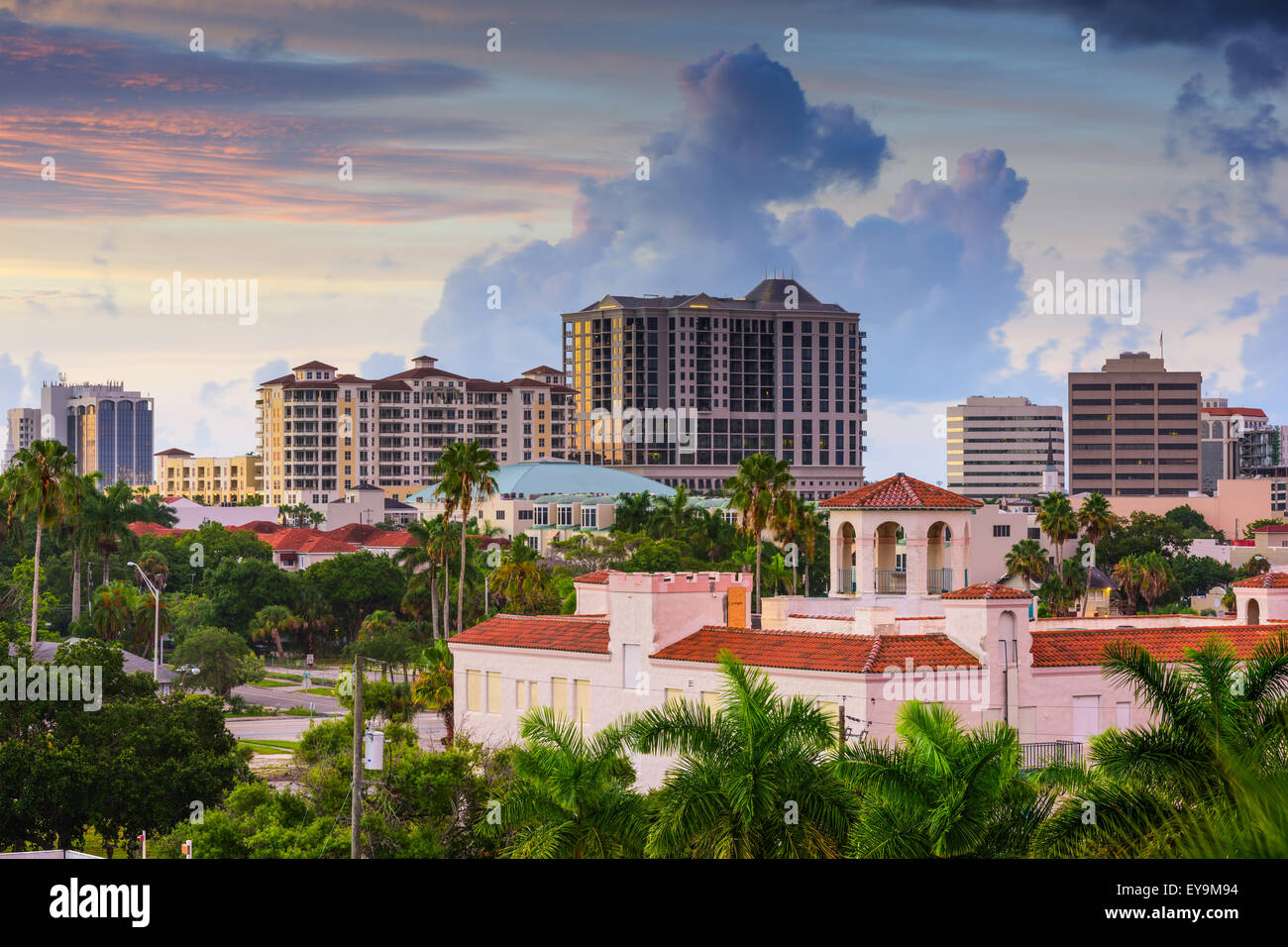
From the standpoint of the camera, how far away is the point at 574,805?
23719mm

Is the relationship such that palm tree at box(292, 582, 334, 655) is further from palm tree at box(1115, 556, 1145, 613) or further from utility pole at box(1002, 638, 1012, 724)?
utility pole at box(1002, 638, 1012, 724)

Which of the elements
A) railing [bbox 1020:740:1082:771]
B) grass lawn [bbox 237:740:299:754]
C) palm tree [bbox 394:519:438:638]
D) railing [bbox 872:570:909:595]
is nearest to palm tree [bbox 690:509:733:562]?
palm tree [bbox 394:519:438:638]

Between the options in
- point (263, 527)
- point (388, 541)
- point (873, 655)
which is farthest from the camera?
point (263, 527)

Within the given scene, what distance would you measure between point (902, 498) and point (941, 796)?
2837 cm

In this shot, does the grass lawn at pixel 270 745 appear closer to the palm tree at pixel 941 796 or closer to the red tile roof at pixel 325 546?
the palm tree at pixel 941 796

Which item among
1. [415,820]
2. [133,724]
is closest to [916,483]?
[415,820]

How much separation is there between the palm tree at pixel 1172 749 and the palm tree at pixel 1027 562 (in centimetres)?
9183

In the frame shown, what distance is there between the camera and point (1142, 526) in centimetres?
15725

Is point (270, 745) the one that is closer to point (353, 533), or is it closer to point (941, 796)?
point (941, 796)

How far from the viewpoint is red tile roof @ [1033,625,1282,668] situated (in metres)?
42.0

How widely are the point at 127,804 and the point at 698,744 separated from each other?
2601 cm

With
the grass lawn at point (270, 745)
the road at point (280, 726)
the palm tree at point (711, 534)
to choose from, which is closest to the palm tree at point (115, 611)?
the road at point (280, 726)

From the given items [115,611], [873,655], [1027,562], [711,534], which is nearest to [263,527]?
[711,534]
